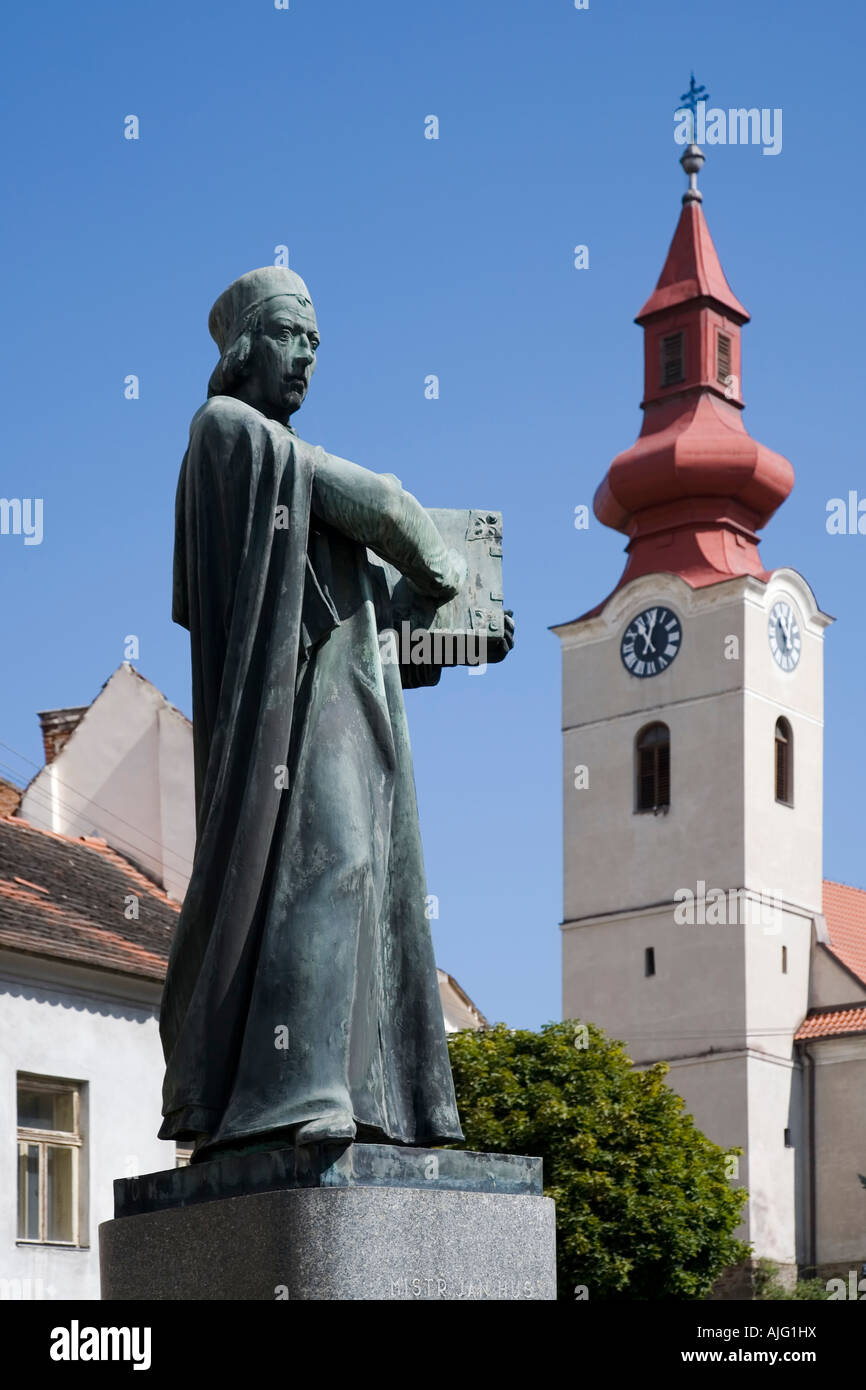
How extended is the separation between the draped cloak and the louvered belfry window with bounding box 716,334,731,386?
67994 millimetres

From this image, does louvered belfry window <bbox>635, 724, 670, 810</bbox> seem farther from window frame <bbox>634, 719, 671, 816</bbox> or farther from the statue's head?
the statue's head

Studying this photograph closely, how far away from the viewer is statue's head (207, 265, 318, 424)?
6344mm

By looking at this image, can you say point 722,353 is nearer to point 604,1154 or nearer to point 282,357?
point 604,1154

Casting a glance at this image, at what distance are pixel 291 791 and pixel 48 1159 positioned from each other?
65.2 feet

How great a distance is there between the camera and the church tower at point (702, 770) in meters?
64.6

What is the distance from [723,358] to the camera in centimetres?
7381

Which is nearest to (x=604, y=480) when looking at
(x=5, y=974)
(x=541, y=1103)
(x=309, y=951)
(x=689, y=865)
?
(x=689, y=865)

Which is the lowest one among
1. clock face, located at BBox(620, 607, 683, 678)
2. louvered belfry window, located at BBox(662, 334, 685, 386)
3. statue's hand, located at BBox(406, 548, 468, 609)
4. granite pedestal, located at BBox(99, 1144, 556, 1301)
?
granite pedestal, located at BBox(99, 1144, 556, 1301)

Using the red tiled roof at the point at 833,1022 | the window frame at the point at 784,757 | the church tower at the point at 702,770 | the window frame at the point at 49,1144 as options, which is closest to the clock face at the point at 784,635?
the church tower at the point at 702,770

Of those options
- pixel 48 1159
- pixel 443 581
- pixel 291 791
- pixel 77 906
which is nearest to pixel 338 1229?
pixel 291 791

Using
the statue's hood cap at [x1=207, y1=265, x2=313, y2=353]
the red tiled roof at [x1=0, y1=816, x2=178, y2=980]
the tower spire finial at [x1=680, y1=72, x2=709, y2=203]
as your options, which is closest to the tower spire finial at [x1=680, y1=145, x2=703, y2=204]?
the tower spire finial at [x1=680, y1=72, x2=709, y2=203]

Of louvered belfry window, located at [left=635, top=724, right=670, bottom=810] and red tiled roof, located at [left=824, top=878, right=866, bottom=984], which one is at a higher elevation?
louvered belfry window, located at [left=635, top=724, right=670, bottom=810]
